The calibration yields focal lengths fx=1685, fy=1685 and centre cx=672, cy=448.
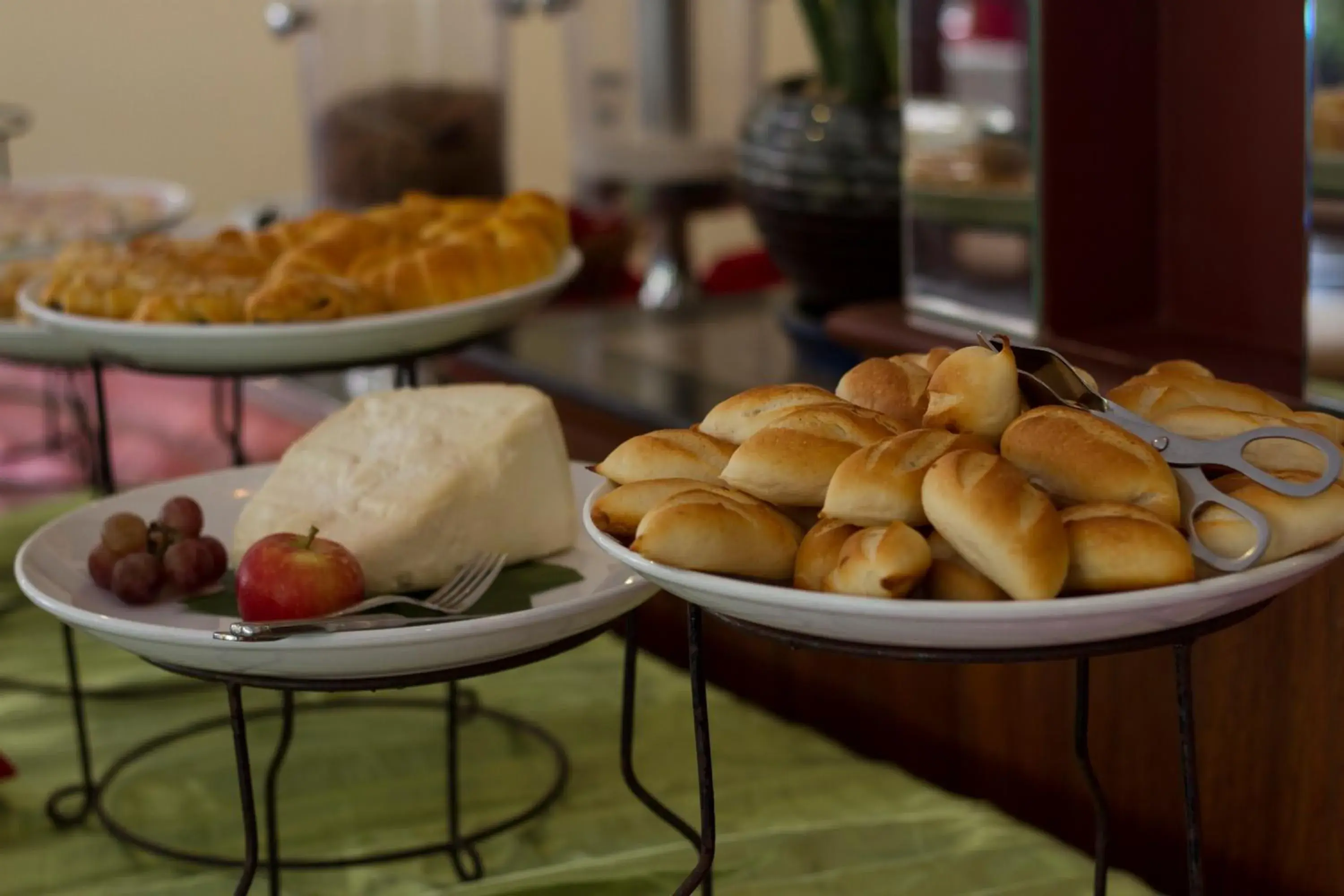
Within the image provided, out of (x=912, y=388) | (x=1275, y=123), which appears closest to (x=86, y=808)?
(x=912, y=388)

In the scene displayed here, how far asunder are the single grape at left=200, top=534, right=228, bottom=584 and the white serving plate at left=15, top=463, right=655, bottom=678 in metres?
0.04

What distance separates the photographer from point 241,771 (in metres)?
0.83

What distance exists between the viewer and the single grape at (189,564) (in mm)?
901

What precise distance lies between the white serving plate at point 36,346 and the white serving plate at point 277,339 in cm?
12

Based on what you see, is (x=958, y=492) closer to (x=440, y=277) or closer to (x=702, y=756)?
(x=702, y=756)

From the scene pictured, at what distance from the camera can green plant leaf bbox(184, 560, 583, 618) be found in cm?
88

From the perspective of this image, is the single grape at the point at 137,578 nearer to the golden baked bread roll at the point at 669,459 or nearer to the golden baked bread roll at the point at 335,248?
the golden baked bread roll at the point at 669,459

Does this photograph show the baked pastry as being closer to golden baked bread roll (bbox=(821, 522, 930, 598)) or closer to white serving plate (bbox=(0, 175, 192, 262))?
white serving plate (bbox=(0, 175, 192, 262))

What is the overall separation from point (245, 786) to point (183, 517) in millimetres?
181

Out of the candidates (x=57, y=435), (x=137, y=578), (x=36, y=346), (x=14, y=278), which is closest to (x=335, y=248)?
(x=36, y=346)

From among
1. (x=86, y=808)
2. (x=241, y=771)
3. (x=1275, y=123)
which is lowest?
(x=86, y=808)

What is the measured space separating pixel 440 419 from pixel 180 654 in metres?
0.24

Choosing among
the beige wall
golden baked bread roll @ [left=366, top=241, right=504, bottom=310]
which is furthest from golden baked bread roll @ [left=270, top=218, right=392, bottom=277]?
the beige wall

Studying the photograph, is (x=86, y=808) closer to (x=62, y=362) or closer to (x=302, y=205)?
(x=62, y=362)
